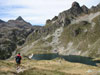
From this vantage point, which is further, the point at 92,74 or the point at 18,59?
the point at 92,74

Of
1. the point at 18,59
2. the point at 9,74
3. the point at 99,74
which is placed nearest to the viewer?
the point at 9,74

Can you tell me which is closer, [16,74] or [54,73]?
[16,74]

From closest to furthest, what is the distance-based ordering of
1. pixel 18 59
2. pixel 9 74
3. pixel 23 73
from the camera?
pixel 9 74 → pixel 23 73 → pixel 18 59

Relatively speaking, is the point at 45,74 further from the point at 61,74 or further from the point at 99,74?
the point at 99,74

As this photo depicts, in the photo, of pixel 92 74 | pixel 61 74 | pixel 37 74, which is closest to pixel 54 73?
pixel 61 74

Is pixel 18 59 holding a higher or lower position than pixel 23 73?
higher

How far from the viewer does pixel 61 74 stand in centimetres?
3781

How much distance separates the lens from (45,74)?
119 ft

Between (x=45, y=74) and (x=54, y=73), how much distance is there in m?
2.86

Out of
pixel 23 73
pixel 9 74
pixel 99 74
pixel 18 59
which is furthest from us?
pixel 99 74

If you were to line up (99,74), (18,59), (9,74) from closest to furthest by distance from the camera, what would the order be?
1. (9,74)
2. (18,59)
3. (99,74)

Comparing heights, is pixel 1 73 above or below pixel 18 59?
below

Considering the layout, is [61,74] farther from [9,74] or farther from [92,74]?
[9,74]

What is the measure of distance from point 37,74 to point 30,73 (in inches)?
66.5
